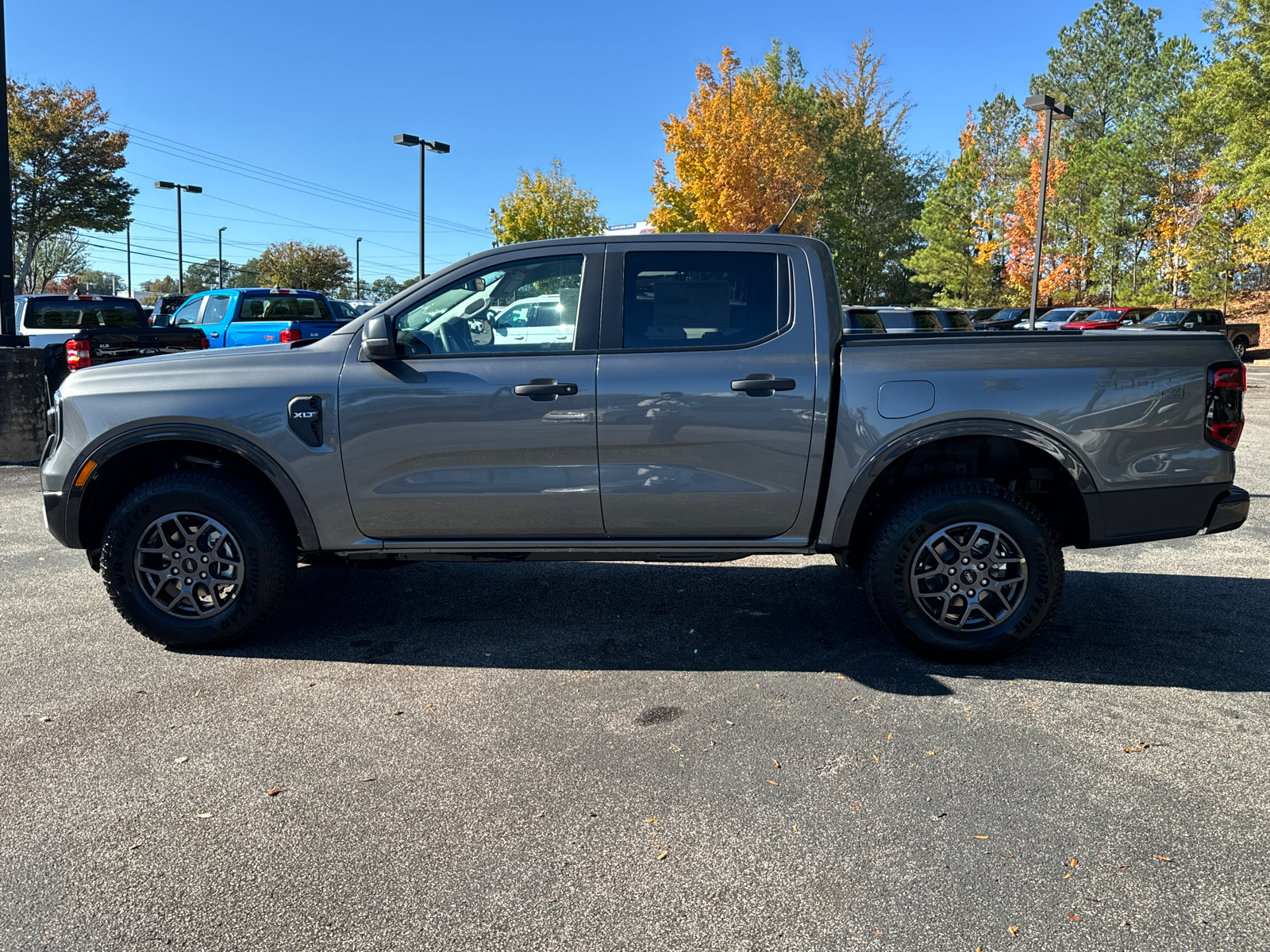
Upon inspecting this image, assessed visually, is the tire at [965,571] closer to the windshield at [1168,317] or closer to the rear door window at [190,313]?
the rear door window at [190,313]

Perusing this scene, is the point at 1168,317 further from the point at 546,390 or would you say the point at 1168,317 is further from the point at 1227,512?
the point at 546,390

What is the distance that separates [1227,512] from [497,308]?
352 cm

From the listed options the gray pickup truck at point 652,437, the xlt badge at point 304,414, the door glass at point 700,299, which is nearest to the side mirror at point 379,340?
the gray pickup truck at point 652,437

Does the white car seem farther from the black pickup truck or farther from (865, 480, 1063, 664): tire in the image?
the black pickup truck

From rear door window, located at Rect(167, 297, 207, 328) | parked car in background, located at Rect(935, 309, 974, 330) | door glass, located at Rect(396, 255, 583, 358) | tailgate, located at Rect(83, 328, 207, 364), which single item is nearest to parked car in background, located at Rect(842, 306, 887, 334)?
parked car in background, located at Rect(935, 309, 974, 330)

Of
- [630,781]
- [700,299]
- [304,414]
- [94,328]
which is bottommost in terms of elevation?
[630,781]

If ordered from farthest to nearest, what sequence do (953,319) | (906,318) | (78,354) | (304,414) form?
1. (953,319)
2. (906,318)
3. (78,354)
4. (304,414)

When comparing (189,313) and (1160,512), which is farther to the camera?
(189,313)

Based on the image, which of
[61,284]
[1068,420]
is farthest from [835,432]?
[61,284]

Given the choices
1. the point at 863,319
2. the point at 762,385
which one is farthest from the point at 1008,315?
the point at 762,385

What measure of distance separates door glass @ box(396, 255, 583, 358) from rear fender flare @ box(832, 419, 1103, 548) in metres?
1.57

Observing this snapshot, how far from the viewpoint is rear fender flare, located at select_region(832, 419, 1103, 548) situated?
4.53 metres

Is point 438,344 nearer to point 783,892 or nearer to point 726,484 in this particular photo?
point 726,484

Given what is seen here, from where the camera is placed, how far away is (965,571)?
4.61 meters
